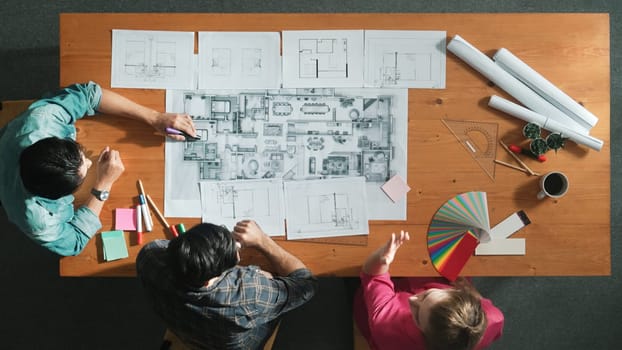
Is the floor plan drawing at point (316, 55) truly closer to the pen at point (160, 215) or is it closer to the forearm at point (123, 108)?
the forearm at point (123, 108)

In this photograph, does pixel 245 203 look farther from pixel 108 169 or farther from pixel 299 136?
pixel 108 169

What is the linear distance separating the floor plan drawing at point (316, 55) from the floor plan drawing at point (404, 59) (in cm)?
5

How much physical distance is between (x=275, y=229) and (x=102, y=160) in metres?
0.61

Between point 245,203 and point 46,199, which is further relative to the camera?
point 245,203

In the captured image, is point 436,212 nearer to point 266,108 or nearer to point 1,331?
point 266,108

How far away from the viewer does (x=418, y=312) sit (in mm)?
1401

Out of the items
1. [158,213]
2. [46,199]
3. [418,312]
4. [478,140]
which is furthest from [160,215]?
[478,140]

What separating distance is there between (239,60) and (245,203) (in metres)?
0.48

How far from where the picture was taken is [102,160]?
5.06 ft

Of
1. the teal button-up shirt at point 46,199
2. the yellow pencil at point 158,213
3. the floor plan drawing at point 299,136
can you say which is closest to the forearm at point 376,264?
the floor plan drawing at point 299,136

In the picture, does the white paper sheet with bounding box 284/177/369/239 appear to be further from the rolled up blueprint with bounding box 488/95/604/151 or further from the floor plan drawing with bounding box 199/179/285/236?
the rolled up blueprint with bounding box 488/95/604/151

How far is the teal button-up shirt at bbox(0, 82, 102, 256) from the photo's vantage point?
1.39 meters

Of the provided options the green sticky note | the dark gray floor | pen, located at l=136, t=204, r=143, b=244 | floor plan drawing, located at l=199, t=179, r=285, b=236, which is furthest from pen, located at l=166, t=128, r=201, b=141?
the dark gray floor

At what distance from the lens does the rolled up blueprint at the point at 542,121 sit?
155 centimetres
